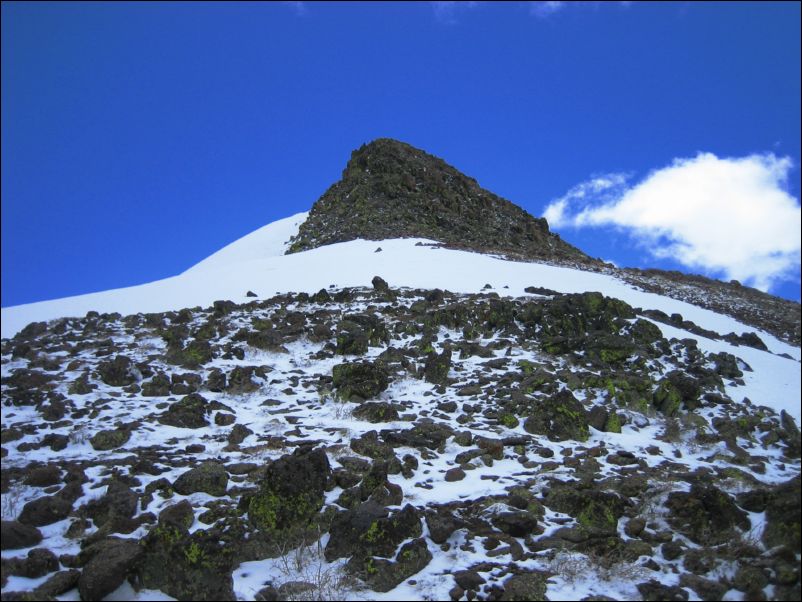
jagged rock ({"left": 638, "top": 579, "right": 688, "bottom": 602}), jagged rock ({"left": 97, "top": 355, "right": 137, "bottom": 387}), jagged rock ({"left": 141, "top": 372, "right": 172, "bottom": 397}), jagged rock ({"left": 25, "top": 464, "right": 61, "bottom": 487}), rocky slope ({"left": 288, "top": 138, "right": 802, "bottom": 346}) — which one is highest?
rocky slope ({"left": 288, "top": 138, "right": 802, "bottom": 346})

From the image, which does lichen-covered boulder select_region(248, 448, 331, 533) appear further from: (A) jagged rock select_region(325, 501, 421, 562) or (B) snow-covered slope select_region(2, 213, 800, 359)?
(B) snow-covered slope select_region(2, 213, 800, 359)

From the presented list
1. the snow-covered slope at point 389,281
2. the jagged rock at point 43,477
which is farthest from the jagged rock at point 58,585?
the snow-covered slope at point 389,281

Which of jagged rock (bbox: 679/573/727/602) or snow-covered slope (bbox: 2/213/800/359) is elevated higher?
snow-covered slope (bbox: 2/213/800/359)

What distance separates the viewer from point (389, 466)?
284 inches

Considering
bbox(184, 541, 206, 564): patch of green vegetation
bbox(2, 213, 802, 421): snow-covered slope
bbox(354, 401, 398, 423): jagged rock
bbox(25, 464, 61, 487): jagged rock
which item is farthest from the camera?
bbox(2, 213, 802, 421): snow-covered slope

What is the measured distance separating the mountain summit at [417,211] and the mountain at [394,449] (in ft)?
44.3

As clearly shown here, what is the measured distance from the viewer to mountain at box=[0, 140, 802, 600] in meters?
5.10

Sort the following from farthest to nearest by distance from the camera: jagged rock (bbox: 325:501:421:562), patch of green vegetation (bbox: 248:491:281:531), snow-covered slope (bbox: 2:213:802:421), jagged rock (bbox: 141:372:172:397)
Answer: snow-covered slope (bbox: 2:213:802:421) → jagged rock (bbox: 141:372:172:397) → patch of green vegetation (bbox: 248:491:281:531) → jagged rock (bbox: 325:501:421:562)

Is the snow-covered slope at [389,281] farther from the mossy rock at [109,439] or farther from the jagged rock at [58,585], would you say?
the jagged rock at [58,585]

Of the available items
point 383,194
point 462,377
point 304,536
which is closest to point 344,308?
point 462,377

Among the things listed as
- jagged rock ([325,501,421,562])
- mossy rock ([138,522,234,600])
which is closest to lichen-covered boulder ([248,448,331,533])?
jagged rock ([325,501,421,562])

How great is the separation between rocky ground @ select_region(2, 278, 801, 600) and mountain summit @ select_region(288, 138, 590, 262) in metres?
15.3

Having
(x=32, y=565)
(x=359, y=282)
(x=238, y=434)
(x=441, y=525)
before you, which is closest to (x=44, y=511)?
(x=32, y=565)

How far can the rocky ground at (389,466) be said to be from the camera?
16.6 ft
